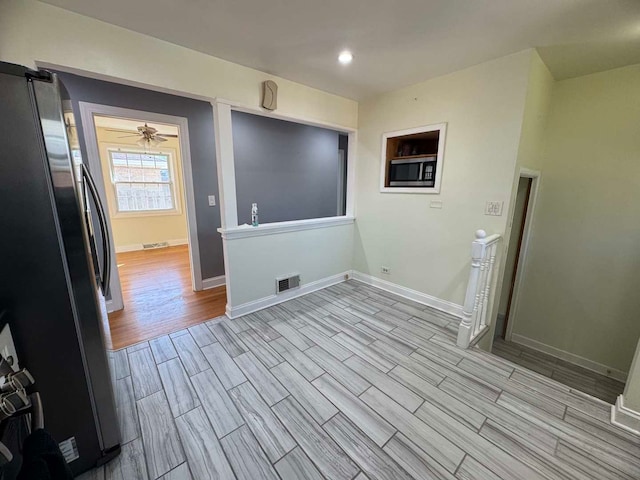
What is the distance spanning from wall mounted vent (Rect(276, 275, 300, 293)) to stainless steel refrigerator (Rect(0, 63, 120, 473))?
6.22ft

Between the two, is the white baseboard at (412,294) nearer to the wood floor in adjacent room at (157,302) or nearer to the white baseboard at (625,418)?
the white baseboard at (625,418)

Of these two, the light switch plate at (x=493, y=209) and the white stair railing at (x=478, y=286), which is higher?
the light switch plate at (x=493, y=209)

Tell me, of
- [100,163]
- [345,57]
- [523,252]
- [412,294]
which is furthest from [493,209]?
[100,163]

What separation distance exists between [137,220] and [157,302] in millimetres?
3253

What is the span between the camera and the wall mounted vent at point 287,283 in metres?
3.10

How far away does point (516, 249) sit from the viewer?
3311 millimetres

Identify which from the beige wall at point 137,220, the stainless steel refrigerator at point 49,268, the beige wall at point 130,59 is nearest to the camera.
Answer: the stainless steel refrigerator at point 49,268

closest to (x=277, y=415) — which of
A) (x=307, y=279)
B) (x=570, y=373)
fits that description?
(x=307, y=279)

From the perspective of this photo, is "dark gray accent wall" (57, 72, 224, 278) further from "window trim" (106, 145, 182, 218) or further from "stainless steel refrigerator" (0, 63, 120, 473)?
"window trim" (106, 145, 182, 218)

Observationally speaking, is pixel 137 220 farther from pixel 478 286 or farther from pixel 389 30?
pixel 478 286

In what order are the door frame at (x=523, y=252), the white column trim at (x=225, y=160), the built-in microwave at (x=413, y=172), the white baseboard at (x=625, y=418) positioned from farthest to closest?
the door frame at (x=523, y=252), the built-in microwave at (x=413, y=172), the white column trim at (x=225, y=160), the white baseboard at (x=625, y=418)

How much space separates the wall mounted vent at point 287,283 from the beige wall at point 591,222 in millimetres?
2914

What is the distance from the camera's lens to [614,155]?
8.45 feet

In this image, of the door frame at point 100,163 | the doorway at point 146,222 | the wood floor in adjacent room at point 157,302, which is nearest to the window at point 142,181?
the doorway at point 146,222
